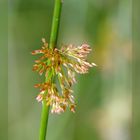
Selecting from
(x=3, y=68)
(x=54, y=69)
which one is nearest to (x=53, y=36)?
(x=54, y=69)

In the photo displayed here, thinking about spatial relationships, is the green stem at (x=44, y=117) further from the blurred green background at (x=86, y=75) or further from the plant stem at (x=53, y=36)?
the blurred green background at (x=86, y=75)

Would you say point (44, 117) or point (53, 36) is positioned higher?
point (53, 36)

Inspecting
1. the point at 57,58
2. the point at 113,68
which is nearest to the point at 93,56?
the point at 113,68

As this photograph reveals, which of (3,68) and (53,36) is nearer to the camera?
(53,36)

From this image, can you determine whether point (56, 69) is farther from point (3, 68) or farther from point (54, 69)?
point (3, 68)

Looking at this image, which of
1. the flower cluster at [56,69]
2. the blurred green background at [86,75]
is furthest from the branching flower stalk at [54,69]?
the blurred green background at [86,75]

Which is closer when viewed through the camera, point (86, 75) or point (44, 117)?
point (44, 117)

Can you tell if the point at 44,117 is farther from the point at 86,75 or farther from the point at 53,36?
the point at 86,75

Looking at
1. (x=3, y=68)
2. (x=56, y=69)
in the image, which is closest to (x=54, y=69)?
(x=56, y=69)

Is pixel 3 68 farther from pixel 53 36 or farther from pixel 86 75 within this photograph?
pixel 53 36
